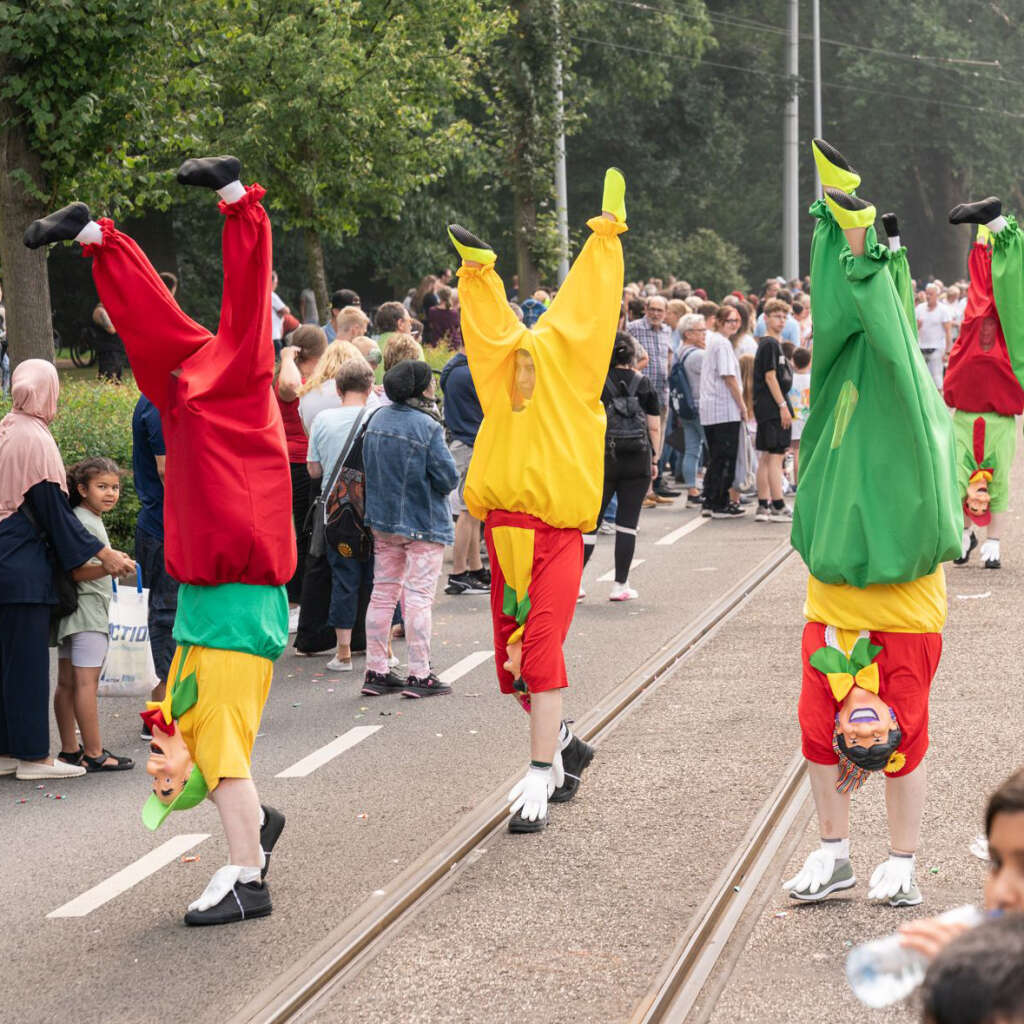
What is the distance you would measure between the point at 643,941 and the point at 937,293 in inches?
847

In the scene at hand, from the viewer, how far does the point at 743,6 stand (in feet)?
159

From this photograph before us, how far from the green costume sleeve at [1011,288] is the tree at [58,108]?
5.81 m

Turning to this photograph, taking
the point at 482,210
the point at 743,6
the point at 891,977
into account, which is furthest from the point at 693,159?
the point at 891,977

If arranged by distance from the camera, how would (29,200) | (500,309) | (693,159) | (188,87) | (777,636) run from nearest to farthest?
(500,309), (777,636), (29,200), (188,87), (693,159)

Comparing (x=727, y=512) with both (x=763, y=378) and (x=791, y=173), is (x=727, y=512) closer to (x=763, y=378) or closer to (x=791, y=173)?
(x=763, y=378)

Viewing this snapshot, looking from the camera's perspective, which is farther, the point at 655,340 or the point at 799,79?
the point at 799,79

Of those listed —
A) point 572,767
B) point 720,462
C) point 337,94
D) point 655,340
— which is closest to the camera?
point 572,767

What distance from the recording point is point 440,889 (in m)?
5.40

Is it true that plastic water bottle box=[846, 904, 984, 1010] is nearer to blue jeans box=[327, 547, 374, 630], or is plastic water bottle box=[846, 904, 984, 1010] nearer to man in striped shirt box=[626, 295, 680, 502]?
blue jeans box=[327, 547, 374, 630]

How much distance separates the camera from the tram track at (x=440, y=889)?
4465mm

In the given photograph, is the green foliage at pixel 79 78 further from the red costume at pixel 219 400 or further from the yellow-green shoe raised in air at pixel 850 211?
the yellow-green shoe raised in air at pixel 850 211

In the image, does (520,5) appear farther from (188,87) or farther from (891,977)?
(891,977)

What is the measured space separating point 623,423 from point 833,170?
5783mm

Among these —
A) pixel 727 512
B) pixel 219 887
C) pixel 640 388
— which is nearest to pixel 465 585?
pixel 640 388
